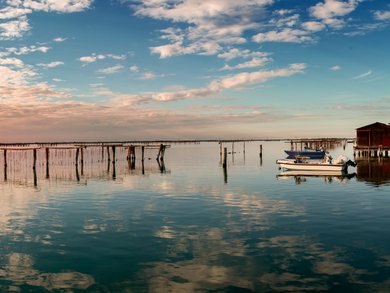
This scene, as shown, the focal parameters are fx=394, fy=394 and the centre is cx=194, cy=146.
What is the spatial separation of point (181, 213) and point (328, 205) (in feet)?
30.0

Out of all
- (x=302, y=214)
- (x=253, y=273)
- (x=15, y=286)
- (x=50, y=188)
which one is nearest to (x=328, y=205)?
(x=302, y=214)

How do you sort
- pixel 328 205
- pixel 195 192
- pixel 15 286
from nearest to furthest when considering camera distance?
pixel 15 286
pixel 328 205
pixel 195 192

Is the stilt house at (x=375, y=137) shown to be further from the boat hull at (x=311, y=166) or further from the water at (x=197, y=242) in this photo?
A: the water at (x=197, y=242)

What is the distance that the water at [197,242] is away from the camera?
11.5 m

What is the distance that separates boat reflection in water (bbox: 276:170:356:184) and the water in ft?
27.8

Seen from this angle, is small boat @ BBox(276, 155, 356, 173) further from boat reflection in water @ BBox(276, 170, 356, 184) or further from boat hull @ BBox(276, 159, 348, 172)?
boat reflection in water @ BBox(276, 170, 356, 184)

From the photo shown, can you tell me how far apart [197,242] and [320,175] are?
1214 inches

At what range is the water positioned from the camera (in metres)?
11.5

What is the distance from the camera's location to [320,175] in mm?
43344

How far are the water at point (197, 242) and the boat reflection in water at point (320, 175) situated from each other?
849 centimetres

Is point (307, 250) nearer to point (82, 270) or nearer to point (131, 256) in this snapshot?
point (131, 256)

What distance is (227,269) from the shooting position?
40.7ft

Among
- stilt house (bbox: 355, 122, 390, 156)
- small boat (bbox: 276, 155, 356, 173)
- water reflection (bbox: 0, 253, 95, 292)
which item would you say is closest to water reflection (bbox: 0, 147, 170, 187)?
small boat (bbox: 276, 155, 356, 173)

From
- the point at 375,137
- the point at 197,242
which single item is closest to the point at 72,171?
the point at 197,242
